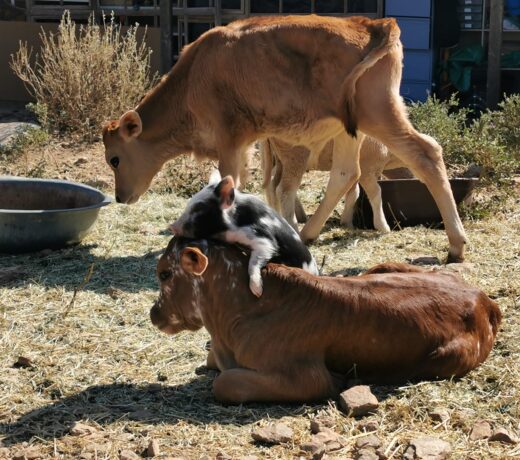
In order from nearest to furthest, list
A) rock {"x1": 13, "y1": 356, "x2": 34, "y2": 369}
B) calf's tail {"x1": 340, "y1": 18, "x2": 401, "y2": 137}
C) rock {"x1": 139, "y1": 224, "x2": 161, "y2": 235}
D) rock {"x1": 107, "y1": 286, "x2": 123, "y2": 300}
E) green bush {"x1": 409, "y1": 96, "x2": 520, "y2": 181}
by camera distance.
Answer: rock {"x1": 13, "y1": 356, "x2": 34, "y2": 369}, rock {"x1": 107, "y1": 286, "x2": 123, "y2": 300}, calf's tail {"x1": 340, "y1": 18, "x2": 401, "y2": 137}, rock {"x1": 139, "y1": 224, "x2": 161, "y2": 235}, green bush {"x1": 409, "y1": 96, "x2": 520, "y2": 181}

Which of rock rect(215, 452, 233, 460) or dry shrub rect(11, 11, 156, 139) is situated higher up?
dry shrub rect(11, 11, 156, 139)

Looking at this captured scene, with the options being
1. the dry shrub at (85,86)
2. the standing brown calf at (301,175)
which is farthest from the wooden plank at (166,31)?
the standing brown calf at (301,175)

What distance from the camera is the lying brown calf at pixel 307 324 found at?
17.0ft

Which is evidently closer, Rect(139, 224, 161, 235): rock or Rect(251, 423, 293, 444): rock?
Rect(251, 423, 293, 444): rock

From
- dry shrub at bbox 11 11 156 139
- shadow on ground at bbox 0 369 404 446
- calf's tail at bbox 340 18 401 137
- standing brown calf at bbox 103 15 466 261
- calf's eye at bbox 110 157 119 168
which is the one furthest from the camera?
dry shrub at bbox 11 11 156 139

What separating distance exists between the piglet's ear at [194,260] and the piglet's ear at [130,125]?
13.4 ft

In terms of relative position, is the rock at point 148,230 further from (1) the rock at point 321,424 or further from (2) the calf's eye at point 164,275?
(1) the rock at point 321,424

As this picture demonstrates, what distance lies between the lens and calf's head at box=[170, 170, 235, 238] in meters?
5.43

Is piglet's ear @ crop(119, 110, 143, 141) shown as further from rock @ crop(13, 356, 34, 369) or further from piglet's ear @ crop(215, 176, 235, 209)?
piglet's ear @ crop(215, 176, 235, 209)

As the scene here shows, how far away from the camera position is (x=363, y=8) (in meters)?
17.5

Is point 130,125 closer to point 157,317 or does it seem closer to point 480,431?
point 157,317

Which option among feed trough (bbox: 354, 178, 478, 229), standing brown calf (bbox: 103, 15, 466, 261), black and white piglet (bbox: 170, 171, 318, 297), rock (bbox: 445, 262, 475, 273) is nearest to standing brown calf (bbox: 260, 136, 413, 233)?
feed trough (bbox: 354, 178, 478, 229)

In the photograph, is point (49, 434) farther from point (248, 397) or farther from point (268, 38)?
point (268, 38)

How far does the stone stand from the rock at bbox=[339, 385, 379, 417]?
498 millimetres
